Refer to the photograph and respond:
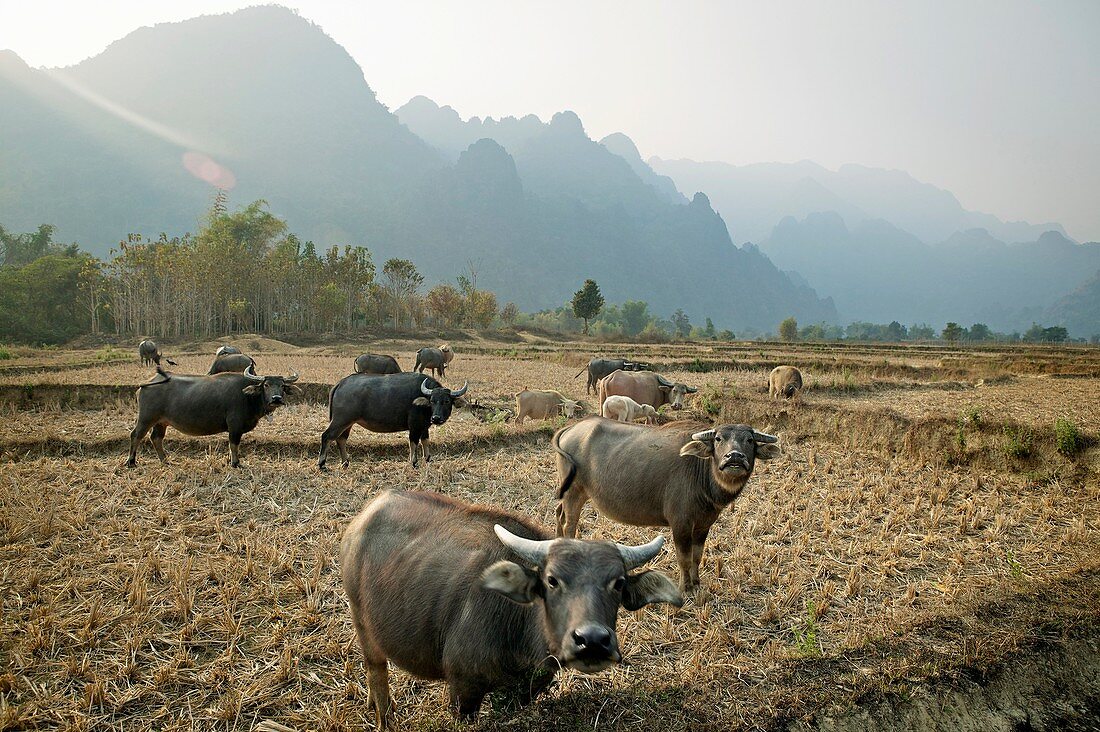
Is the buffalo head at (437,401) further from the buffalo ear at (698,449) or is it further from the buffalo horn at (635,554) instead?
the buffalo horn at (635,554)

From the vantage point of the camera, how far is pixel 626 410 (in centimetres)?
1186

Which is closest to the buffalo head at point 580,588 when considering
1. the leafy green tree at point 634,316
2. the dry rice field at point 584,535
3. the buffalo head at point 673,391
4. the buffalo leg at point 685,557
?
the dry rice field at point 584,535

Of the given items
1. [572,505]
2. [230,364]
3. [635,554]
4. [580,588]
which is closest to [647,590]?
[635,554]

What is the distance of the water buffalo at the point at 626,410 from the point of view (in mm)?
11867

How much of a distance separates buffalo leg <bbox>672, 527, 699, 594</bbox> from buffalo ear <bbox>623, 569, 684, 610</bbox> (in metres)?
2.84

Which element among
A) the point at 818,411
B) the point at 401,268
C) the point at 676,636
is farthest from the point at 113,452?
the point at 401,268

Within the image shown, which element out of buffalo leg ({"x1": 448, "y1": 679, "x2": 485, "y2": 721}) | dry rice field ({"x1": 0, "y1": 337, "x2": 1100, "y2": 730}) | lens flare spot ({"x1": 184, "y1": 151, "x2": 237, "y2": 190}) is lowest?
dry rice field ({"x1": 0, "y1": 337, "x2": 1100, "y2": 730})

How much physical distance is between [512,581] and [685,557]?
3384 millimetres

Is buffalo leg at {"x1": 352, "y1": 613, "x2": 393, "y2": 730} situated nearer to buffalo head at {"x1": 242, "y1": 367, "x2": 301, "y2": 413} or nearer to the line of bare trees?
buffalo head at {"x1": 242, "y1": 367, "x2": 301, "y2": 413}

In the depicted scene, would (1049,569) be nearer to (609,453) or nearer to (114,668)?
(609,453)

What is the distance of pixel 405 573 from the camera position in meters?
3.35

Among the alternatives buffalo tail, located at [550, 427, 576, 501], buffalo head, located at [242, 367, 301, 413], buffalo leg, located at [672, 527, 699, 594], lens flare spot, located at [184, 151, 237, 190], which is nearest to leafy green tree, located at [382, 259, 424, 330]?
buffalo head, located at [242, 367, 301, 413]

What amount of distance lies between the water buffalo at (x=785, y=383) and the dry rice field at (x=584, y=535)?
16.1ft

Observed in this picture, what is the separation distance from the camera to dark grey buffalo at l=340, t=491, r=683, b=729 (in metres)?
2.76
